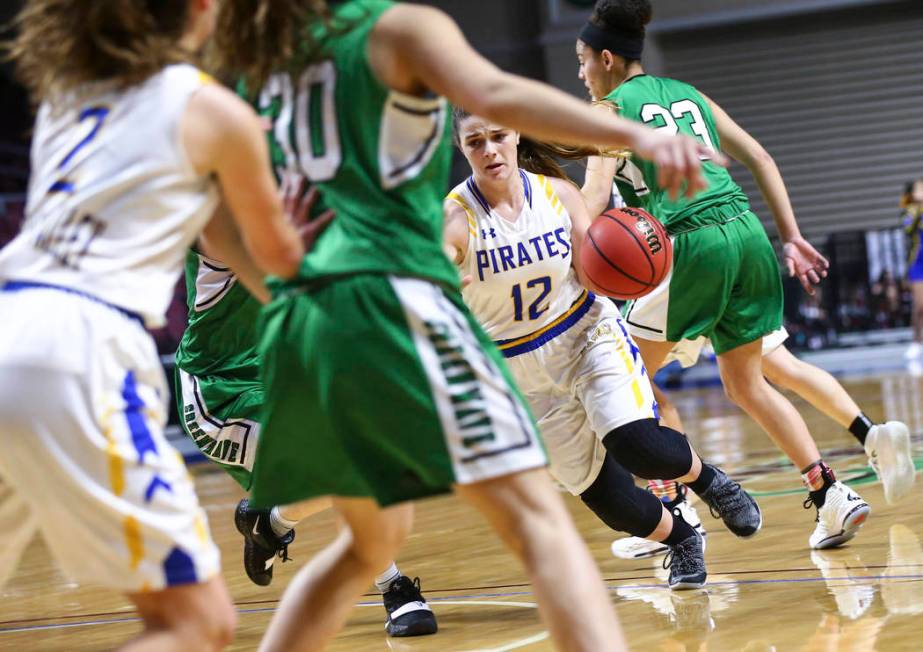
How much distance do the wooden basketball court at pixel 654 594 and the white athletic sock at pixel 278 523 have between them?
0.95 ft

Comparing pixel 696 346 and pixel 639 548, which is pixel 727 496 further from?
pixel 696 346

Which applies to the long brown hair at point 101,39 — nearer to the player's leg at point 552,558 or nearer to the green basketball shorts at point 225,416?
the player's leg at point 552,558

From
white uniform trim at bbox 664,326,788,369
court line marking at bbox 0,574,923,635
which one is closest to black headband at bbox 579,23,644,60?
white uniform trim at bbox 664,326,788,369

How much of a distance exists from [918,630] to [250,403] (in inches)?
86.6

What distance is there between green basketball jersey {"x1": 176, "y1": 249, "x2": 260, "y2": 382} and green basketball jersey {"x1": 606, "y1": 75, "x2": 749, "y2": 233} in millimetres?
1586

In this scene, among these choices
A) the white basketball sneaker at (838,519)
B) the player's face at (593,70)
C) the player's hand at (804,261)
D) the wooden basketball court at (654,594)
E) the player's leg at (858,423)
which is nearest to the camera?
the wooden basketball court at (654,594)

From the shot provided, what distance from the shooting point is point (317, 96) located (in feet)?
7.98

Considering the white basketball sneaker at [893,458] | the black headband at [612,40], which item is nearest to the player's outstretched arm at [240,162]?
the black headband at [612,40]

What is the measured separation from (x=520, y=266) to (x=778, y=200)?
3.26 feet

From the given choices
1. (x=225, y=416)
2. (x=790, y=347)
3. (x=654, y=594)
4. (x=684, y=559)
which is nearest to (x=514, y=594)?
(x=654, y=594)

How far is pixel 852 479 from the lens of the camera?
6.18 meters

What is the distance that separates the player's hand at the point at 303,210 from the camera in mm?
2439

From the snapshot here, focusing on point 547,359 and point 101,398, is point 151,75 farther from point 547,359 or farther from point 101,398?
point 547,359

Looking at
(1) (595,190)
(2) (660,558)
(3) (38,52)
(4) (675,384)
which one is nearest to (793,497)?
(2) (660,558)
